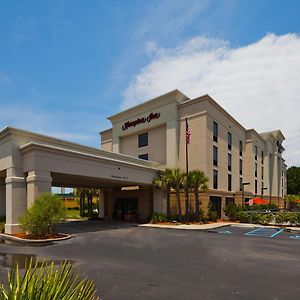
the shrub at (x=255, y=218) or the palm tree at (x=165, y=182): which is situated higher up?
the palm tree at (x=165, y=182)

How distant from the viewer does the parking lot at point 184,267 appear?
8.12 metres

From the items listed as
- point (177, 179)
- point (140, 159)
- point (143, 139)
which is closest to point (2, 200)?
point (140, 159)

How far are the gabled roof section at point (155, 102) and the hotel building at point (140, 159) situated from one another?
0.42 ft

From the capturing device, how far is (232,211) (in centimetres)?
3538

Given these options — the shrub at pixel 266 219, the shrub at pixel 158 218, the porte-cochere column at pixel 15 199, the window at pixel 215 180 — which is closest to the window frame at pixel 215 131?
the window at pixel 215 180

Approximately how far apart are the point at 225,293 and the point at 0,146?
21.4 m

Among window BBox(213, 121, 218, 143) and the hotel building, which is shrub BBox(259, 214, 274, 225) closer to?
the hotel building

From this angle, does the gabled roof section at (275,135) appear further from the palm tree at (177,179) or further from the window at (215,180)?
the palm tree at (177,179)

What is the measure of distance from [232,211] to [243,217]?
7.06 feet

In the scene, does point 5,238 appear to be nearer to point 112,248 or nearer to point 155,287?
point 112,248

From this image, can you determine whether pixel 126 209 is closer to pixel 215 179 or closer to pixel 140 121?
pixel 215 179

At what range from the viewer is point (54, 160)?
22.6 metres

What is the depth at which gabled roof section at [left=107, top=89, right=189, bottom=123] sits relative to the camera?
38.5m

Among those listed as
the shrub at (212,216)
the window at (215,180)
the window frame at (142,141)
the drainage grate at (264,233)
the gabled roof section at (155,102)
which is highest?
the gabled roof section at (155,102)
